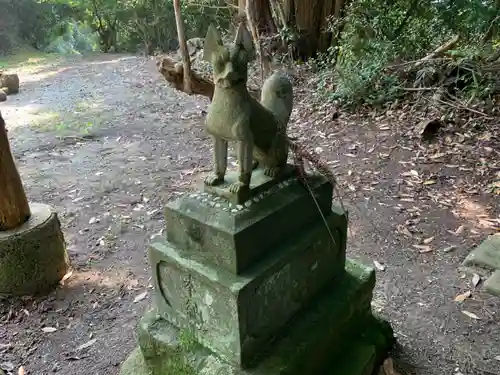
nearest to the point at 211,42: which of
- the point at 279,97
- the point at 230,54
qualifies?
the point at 230,54

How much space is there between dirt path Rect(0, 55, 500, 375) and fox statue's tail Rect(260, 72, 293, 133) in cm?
155

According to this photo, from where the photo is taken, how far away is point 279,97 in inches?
82.9

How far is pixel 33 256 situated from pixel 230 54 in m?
2.34

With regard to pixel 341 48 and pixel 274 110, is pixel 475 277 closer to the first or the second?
pixel 274 110

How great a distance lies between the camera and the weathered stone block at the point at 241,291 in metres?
1.89

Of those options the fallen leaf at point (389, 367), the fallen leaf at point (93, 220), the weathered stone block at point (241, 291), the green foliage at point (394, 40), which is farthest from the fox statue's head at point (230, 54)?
the green foliage at point (394, 40)

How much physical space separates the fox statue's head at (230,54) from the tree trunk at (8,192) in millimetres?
2066

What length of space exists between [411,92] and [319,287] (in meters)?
4.35

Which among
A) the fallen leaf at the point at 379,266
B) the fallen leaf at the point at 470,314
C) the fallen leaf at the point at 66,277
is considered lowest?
the fallen leaf at the point at 66,277

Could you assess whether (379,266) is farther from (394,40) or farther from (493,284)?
(394,40)

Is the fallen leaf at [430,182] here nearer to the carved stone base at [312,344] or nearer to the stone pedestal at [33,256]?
the carved stone base at [312,344]

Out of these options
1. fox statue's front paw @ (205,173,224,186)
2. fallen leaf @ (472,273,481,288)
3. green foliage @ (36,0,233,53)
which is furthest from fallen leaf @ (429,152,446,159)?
green foliage @ (36,0,233,53)

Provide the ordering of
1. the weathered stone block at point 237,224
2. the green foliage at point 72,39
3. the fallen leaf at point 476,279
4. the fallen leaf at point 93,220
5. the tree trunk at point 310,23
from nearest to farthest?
1. the weathered stone block at point 237,224
2. the fallen leaf at point 476,279
3. the fallen leaf at point 93,220
4. the tree trunk at point 310,23
5. the green foliage at point 72,39

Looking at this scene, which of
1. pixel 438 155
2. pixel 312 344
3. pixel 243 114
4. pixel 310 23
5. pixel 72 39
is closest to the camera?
pixel 243 114
